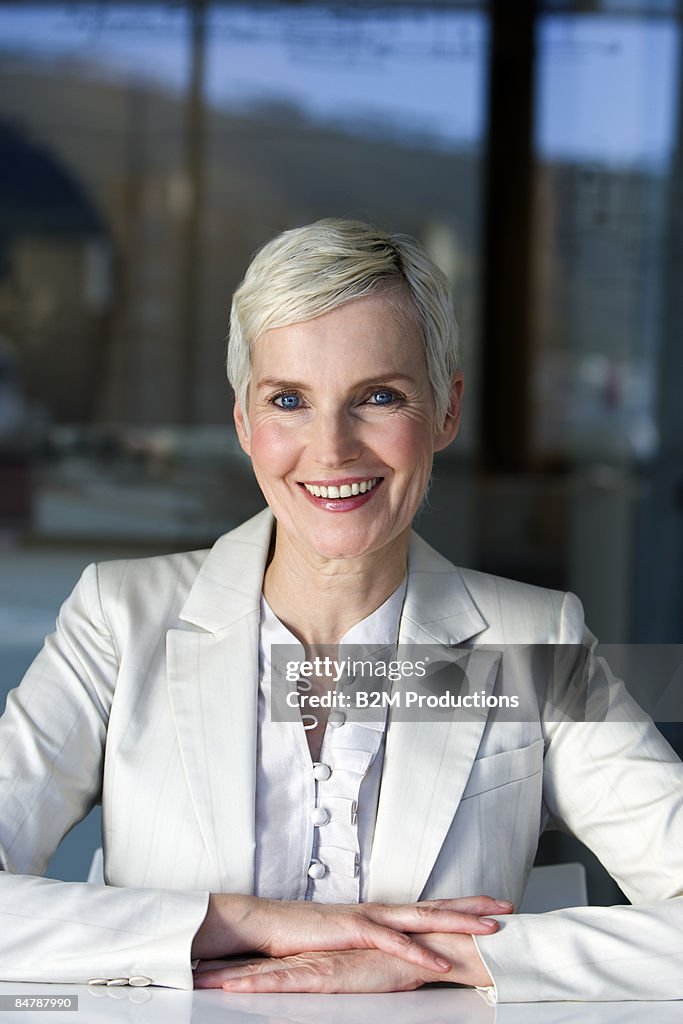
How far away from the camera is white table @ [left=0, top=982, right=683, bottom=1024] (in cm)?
155

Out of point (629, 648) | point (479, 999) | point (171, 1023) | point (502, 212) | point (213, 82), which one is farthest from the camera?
point (502, 212)

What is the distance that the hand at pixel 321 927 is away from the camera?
1680 millimetres

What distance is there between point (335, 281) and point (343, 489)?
0.98ft

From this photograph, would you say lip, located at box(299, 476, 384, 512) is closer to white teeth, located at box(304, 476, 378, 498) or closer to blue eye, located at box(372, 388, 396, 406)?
white teeth, located at box(304, 476, 378, 498)

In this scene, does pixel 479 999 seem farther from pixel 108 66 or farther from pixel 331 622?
pixel 108 66

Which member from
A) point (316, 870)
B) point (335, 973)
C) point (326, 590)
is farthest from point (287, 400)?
point (335, 973)

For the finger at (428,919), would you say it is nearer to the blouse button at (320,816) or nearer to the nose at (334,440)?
the blouse button at (320,816)

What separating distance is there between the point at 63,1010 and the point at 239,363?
0.96m

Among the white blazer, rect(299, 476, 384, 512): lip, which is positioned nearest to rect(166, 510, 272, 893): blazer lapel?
the white blazer

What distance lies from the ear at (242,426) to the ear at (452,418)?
29 centimetres

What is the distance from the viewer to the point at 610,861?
200cm

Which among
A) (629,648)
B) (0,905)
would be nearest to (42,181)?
(629,648)

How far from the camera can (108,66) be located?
8.04m

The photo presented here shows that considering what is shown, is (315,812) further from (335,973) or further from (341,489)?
(341,489)
